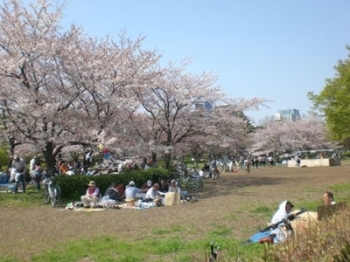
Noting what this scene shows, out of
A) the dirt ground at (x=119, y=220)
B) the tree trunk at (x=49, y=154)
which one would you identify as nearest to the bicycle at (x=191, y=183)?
the dirt ground at (x=119, y=220)

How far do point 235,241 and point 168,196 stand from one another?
6.46 meters

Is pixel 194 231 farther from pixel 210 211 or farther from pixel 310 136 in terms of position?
pixel 310 136

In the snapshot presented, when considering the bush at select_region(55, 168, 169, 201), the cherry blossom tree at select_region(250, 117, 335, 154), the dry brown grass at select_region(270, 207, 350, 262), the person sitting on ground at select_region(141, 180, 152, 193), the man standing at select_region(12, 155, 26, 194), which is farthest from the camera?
the cherry blossom tree at select_region(250, 117, 335, 154)

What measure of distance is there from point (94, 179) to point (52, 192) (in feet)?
6.54

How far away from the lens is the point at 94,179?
15648 mm

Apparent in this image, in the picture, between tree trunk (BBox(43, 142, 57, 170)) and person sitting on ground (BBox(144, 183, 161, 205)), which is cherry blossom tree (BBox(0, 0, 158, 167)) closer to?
tree trunk (BBox(43, 142, 57, 170))

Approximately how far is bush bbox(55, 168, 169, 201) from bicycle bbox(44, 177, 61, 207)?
24.4 inches

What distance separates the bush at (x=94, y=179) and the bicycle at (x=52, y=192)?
2.03ft

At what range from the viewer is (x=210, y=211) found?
11719 millimetres

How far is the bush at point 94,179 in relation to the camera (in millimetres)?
15164

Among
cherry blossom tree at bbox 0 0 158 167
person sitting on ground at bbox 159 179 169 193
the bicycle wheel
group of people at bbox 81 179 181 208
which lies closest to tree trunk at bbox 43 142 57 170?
cherry blossom tree at bbox 0 0 158 167

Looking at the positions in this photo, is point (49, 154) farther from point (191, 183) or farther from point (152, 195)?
point (191, 183)

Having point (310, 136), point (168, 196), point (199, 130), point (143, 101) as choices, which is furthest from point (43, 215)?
point (310, 136)

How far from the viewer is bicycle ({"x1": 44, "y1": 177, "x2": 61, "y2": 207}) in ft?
45.7
